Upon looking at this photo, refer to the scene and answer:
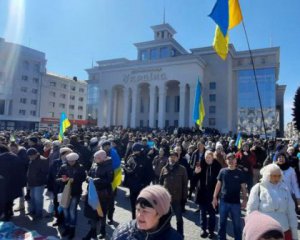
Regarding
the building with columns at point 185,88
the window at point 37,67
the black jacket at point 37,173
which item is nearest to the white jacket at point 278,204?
the black jacket at point 37,173

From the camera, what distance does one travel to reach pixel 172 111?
51.4 m

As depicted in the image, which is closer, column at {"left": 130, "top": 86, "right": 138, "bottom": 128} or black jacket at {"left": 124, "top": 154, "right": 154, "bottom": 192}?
black jacket at {"left": 124, "top": 154, "right": 154, "bottom": 192}

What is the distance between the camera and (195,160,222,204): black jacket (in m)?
5.82

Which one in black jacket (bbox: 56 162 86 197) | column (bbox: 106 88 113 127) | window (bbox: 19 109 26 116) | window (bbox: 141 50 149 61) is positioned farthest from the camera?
window (bbox: 19 109 26 116)

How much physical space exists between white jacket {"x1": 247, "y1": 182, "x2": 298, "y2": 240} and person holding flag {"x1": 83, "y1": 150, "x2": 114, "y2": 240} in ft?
9.15

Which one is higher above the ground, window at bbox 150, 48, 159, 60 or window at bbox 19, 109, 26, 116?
window at bbox 150, 48, 159, 60

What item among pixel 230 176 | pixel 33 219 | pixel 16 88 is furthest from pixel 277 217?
pixel 16 88

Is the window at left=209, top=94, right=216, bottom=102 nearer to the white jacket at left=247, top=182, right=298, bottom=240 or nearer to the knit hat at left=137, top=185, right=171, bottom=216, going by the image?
the white jacket at left=247, top=182, right=298, bottom=240

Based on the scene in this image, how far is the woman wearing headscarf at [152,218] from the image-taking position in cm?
205

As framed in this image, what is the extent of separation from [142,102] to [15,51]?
2866 cm

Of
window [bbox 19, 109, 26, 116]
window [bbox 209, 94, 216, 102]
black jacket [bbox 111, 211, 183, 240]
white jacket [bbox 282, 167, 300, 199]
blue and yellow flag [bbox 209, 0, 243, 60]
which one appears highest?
window [bbox 209, 94, 216, 102]

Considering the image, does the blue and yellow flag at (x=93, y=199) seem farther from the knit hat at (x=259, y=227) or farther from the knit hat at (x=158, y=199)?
the knit hat at (x=259, y=227)

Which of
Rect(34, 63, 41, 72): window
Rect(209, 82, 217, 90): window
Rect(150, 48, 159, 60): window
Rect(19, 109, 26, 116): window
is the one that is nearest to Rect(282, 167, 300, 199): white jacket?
Rect(209, 82, 217, 90): window

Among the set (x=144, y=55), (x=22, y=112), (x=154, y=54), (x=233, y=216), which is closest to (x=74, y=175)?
(x=233, y=216)
